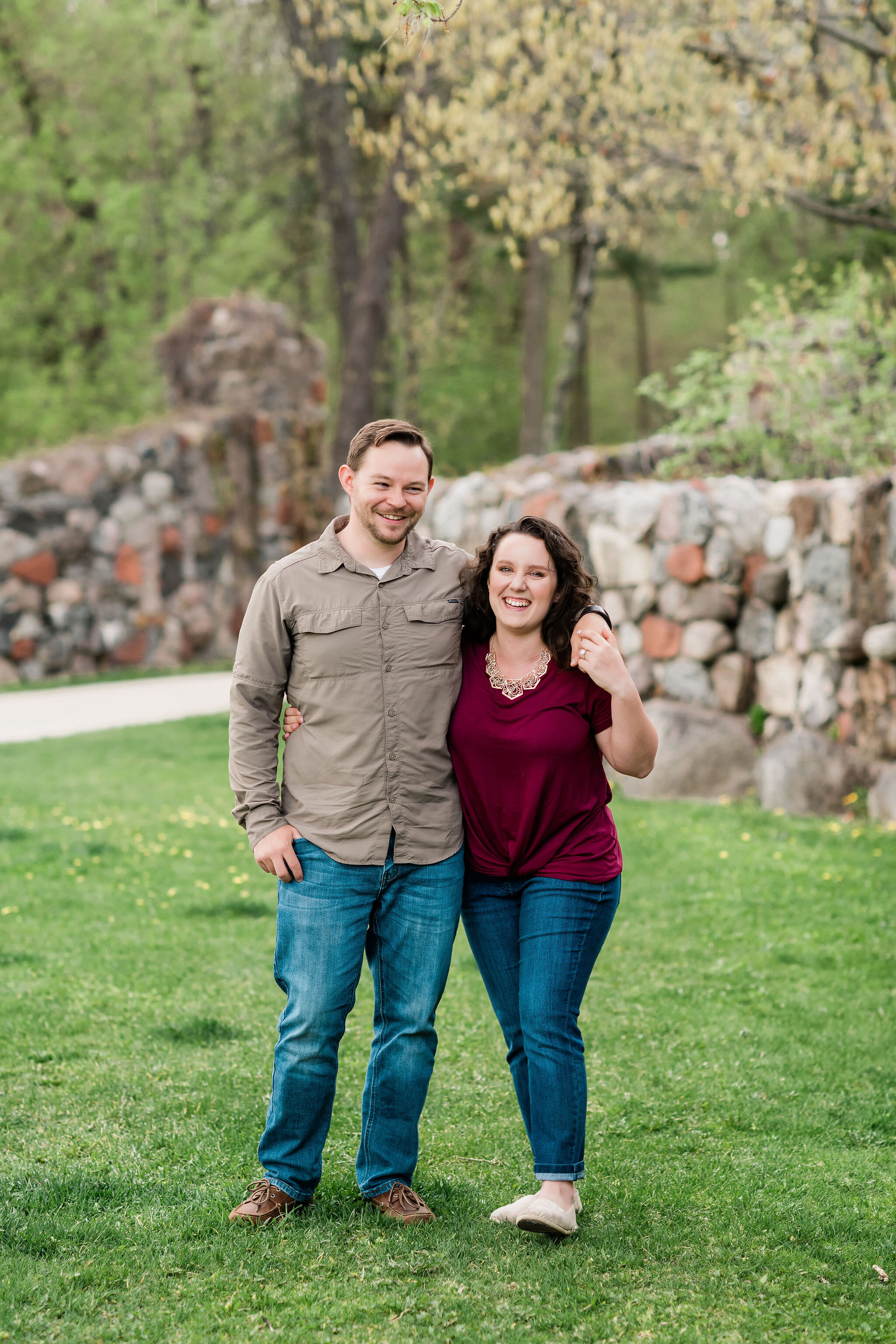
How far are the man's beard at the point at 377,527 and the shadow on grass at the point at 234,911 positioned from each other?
3.26 m

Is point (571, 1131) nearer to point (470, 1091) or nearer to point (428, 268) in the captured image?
point (470, 1091)

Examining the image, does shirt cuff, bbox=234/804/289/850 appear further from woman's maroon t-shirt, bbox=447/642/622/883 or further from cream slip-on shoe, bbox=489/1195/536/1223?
cream slip-on shoe, bbox=489/1195/536/1223

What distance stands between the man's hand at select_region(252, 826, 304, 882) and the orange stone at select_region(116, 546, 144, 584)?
10380mm

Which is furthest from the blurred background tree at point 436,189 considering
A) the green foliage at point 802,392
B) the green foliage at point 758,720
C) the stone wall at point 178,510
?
the green foliage at point 758,720

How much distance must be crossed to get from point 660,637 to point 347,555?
5.54 m

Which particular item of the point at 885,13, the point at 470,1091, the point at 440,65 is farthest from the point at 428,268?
the point at 470,1091

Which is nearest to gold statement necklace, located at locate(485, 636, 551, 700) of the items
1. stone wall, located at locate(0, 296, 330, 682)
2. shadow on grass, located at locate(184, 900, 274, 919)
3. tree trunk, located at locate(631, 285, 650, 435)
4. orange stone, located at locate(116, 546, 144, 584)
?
shadow on grass, located at locate(184, 900, 274, 919)

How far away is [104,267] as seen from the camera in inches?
831

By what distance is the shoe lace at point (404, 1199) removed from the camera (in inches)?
125

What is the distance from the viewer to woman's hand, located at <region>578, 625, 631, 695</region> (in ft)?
9.87

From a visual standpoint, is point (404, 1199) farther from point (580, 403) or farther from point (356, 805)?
point (580, 403)

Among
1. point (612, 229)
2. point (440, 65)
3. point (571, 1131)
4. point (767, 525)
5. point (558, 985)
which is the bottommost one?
point (571, 1131)

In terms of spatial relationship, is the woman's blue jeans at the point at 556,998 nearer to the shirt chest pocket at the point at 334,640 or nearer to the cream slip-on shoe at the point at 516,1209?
the cream slip-on shoe at the point at 516,1209

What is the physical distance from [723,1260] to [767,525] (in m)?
5.58
